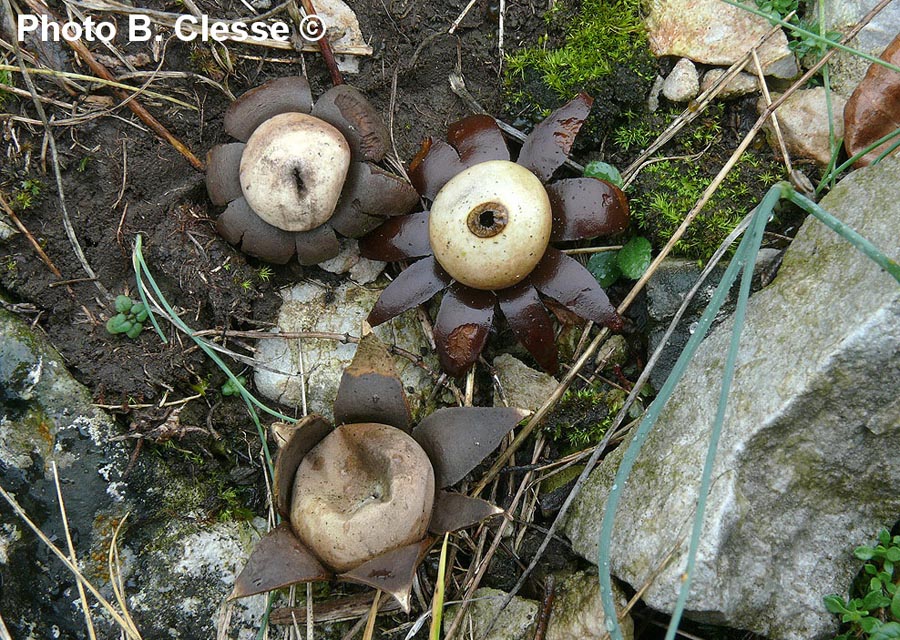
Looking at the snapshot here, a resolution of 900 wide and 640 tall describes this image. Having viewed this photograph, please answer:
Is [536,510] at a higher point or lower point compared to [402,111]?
lower

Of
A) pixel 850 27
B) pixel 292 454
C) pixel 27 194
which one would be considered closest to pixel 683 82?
pixel 850 27

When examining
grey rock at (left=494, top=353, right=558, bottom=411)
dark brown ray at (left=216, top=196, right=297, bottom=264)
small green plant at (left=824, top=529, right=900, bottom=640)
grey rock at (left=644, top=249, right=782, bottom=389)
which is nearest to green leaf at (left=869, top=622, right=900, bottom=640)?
small green plant at (left=824, top=529, right=900, bottom=640)

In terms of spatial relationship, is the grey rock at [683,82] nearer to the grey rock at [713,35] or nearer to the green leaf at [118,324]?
the grey rock at [713,35]

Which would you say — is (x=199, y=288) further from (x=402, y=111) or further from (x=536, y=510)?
(x=536, y=510)

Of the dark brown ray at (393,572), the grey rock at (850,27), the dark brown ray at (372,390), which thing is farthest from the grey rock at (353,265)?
the grey rock at (850,27)

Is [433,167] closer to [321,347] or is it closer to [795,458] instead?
[321,347]

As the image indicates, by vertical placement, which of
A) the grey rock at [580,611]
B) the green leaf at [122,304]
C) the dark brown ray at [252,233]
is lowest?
the grey rock at [580,611]

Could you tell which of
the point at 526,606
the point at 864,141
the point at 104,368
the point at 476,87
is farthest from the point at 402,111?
the point at 526,606

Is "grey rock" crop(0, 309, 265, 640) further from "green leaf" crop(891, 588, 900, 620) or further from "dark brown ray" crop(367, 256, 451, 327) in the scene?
"green leaf" crop(891, 588, 900, 620)
